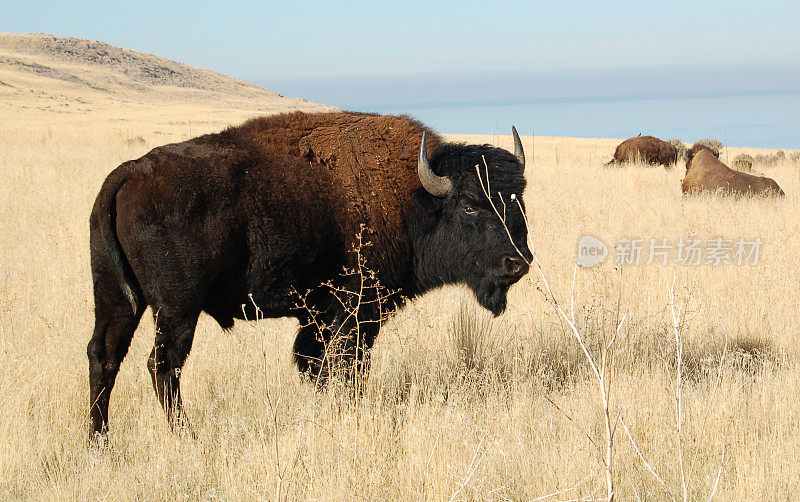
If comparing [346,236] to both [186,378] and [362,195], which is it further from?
[186,378]

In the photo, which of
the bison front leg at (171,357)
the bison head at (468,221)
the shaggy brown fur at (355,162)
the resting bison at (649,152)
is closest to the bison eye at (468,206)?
the bison head at (468,221)

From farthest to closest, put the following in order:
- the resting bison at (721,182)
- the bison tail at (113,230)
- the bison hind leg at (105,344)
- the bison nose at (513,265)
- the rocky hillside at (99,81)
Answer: the rocky hillside at (99,81)
the resting bison at (721,182)
the bison nose at (513,265)
the bison hind leg at (105,344)
the bison tail at (113,230)

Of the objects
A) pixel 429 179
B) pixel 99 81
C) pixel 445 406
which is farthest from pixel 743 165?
pixel 99 81

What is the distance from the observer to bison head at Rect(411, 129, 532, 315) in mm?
4848

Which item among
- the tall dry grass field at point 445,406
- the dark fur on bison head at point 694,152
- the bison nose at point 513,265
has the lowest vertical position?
the tall dry grass field at point 445,406

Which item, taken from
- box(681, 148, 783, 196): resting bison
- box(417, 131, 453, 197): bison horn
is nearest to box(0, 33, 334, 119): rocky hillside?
box(681, 148, 783, 196): resting bison

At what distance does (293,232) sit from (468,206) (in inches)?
51.2

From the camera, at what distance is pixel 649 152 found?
2169cm

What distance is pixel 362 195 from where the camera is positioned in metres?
4.88

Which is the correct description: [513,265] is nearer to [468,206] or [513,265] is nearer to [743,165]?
[468,206]

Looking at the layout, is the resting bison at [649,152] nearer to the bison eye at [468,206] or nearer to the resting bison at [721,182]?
the resting bison at [721,182]

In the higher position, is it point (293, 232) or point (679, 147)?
point (679, 147)

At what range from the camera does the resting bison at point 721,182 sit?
45.1 feet

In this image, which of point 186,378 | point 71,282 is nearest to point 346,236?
point 186,378
